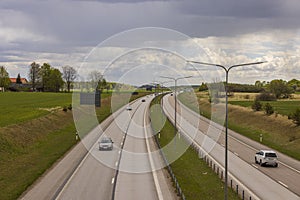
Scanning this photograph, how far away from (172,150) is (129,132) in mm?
18373

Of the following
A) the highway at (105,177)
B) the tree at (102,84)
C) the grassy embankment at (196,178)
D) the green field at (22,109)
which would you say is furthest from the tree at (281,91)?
the grassy embankment at (196,178)

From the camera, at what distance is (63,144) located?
51.7 m

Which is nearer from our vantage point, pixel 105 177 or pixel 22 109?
pixel 105 177

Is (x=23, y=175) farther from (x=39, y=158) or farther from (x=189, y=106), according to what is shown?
(x=189, y=106)

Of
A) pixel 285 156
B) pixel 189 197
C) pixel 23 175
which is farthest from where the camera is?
pixel 285 156

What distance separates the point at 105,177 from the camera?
32281 mm

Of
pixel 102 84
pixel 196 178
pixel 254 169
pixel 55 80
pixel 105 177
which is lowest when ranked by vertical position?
pixel 254 169

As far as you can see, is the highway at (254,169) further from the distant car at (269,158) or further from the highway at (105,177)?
the highway at (105,177)

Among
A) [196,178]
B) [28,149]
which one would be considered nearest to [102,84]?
[28,149]

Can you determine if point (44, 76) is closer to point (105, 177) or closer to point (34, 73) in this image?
point (34, 73)

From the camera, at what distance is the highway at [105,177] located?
26.9 metres

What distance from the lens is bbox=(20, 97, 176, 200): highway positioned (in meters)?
26.9

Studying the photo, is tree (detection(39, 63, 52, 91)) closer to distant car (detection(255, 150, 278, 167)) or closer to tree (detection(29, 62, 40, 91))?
tree (detection(29, 62, 40, 91))

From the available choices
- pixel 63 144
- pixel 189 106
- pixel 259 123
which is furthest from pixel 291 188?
pixel 189 106
